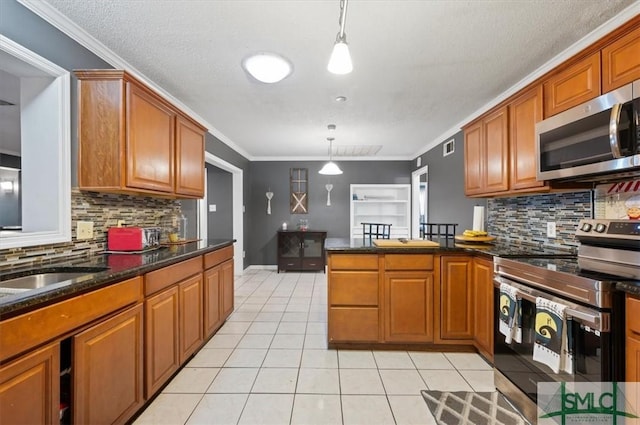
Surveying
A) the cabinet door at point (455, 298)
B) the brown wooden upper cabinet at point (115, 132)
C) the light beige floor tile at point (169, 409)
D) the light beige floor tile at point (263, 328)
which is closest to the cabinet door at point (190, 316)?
the light beige floor tile at point (169, 409)

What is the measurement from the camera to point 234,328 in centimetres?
294

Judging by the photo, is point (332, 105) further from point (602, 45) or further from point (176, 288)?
point (176, 288)

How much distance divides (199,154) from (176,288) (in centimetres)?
146

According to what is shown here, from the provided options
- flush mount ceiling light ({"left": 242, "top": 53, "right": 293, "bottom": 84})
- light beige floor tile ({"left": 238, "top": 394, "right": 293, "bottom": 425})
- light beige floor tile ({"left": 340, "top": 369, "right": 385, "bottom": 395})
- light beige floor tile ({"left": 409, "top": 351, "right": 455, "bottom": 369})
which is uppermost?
flush mount ceiling light ({"left": 242, "top": 53, "right": 293, "bottom": 84})

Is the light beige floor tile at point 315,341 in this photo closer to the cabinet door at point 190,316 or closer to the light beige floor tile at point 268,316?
the light beige floor tile at point 268,316

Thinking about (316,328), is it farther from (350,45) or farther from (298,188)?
(298,188)

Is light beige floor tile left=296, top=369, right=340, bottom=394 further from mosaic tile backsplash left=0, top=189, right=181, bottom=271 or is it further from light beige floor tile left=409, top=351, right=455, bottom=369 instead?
mosaic tile backsplash left=0, top=189, right=181, bottom=271

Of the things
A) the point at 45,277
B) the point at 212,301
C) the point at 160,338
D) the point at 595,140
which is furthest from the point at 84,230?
the point at 595,140

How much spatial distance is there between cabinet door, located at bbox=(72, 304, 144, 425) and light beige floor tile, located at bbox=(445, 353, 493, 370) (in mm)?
2254

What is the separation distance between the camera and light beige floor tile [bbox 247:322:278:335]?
2834mm

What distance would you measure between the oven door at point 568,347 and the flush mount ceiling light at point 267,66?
2137 mm

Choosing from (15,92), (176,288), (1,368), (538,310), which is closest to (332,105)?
(176,288)

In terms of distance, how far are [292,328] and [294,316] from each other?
0.34 m

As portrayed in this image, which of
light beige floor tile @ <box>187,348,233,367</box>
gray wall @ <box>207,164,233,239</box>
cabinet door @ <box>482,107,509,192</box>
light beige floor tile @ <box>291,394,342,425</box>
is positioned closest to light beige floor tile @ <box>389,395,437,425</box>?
light beige floor tile @ <box>291,394,342,425</box>
